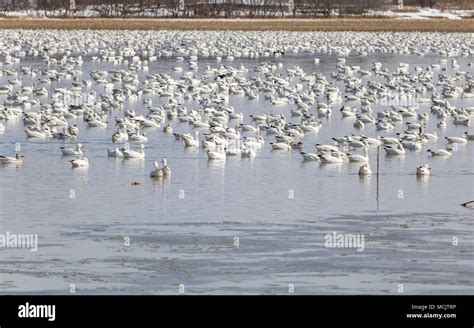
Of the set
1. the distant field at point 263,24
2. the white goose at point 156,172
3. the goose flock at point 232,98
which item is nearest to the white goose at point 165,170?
the goose flock at point 232,98

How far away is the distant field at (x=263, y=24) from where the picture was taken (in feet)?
300

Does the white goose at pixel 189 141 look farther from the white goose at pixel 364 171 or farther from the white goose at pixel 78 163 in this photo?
the white goose at pixel 364 171

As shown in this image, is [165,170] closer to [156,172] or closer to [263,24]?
[156,172]

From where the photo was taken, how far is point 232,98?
146ft

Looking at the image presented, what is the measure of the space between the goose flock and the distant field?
16676 mm

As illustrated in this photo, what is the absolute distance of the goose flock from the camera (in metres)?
31.9

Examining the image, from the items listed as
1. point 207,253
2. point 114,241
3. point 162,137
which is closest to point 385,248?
point 207,253

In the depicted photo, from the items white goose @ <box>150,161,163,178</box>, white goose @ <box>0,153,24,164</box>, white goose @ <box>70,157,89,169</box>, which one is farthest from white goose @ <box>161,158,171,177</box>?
white goose @ <box>0,153,24,164</box>

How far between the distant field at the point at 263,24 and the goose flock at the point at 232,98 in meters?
16.7

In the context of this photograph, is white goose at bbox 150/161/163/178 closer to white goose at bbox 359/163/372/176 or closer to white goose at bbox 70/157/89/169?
white goose at bbox 70/157/89/169

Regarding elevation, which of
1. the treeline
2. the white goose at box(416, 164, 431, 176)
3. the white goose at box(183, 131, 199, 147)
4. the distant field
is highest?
the treeline

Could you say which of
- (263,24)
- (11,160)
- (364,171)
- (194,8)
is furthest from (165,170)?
(194,8)

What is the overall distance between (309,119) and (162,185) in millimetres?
10011
